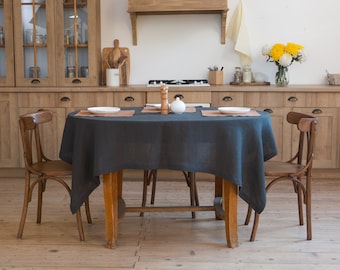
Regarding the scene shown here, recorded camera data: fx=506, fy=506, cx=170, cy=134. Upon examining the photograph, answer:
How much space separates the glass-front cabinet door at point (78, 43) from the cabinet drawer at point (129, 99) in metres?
0.31

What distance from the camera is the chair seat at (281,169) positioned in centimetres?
299

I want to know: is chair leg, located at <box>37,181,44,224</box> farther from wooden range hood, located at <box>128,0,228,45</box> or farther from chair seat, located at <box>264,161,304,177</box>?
wooden range hood, located at <box>128,0,228,45</box>

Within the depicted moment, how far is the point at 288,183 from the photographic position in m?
4.54

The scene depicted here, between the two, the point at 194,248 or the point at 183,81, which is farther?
the point at 183,81

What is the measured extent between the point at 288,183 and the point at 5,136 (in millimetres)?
2626

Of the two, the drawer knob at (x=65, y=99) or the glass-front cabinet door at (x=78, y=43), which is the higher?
the glass-front cabinet door at (x=78, y=43)

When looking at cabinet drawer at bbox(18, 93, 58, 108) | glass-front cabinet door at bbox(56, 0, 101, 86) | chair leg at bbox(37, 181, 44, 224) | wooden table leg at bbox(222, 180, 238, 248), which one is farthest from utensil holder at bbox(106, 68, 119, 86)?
wooden table leg at bbox(222, 180, 238, 248)

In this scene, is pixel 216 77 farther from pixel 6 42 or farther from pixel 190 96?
pixel 6 42

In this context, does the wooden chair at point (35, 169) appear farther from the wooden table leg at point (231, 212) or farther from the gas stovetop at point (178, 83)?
the gas stovetop at point (178, 83)

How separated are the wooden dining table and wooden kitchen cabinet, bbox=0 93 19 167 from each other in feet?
6.61

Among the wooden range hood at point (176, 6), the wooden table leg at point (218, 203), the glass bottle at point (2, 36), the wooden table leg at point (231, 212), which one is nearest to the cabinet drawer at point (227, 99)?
the wooden range hood at point (176, 6)

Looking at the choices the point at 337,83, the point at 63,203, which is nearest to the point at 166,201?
the point at 63,203

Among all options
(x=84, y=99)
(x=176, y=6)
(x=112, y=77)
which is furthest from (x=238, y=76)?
(x=84, y=99)

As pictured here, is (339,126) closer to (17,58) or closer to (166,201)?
(166,201)
